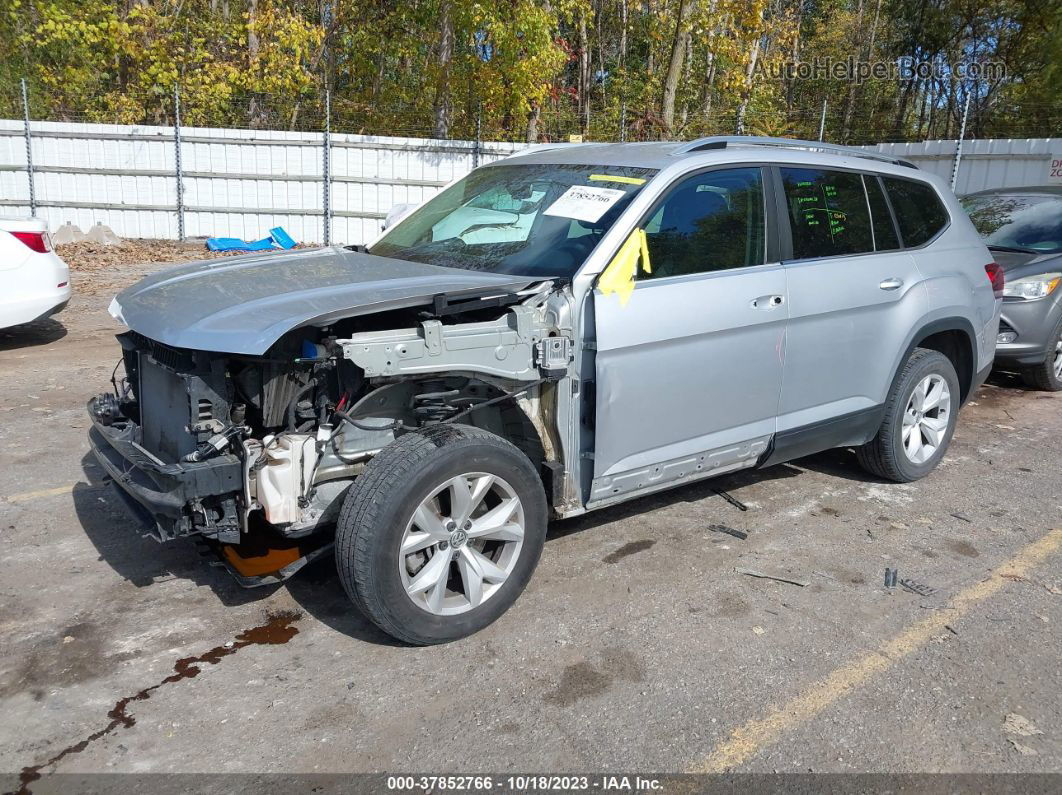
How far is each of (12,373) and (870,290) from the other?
657cm

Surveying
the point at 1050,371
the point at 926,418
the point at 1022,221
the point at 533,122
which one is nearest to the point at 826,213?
the point at 926,418

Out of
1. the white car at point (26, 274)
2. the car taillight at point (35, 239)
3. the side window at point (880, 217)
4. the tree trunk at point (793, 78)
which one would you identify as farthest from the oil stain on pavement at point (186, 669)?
the tree trunk at point (793, 78)

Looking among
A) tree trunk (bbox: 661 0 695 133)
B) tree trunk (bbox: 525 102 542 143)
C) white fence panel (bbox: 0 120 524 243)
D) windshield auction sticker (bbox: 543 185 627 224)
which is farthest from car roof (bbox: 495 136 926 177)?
tree trunk (bbox: 525 102 542 143)

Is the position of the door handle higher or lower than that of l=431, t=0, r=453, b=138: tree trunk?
lower

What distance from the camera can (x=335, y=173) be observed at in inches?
656

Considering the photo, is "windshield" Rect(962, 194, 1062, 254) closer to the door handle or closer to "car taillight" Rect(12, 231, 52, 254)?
the door handle

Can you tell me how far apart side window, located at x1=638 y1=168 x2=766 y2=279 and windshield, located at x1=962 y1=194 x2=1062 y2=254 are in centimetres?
442

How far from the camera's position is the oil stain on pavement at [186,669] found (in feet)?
8.90

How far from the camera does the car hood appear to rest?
308 centimetres

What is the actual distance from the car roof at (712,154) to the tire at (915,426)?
1.13 metres

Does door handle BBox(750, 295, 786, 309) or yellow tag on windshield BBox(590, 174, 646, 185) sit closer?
yellow tag on windshield BBox(590, 174, 646, 185)

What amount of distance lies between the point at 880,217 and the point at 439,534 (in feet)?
10.3

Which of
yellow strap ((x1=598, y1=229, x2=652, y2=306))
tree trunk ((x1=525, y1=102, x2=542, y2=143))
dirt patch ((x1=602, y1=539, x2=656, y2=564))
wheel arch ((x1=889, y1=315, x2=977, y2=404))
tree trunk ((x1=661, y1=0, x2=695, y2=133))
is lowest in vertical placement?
dirt patch ((x1=602, y1=539, x2=656, y2=564))

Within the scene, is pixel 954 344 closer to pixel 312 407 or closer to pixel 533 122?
pixel 312 407
